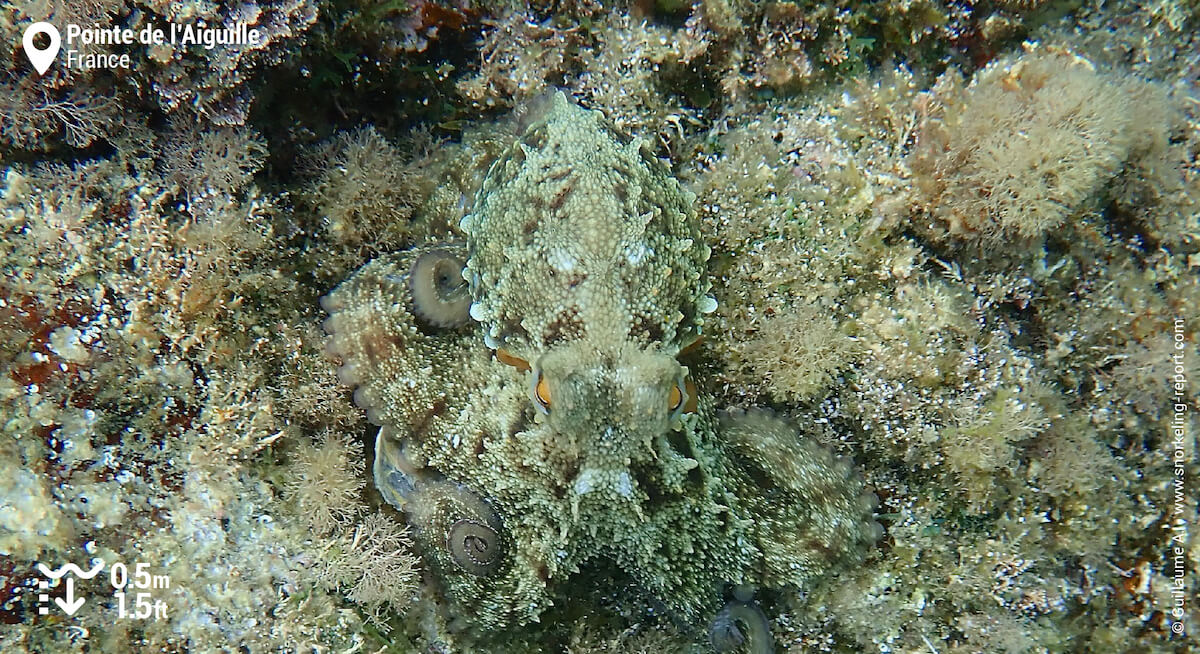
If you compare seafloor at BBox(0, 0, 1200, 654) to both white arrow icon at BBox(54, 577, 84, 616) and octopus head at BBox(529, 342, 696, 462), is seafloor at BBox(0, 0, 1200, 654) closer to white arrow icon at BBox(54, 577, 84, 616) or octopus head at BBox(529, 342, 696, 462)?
white arrow icon at BBox(54, 577, 84, 616)

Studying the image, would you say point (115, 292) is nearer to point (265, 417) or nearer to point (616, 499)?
point (265, 417)

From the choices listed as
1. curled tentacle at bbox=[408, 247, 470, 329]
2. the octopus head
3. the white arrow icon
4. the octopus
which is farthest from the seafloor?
the octopus head

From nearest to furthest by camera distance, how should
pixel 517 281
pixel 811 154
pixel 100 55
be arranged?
pixel 100 55 < pixel 517 281 < pixel 811 154

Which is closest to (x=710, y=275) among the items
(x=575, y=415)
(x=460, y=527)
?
(x=575, y=415)

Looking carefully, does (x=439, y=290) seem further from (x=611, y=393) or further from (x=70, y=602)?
(x=70, y=602)

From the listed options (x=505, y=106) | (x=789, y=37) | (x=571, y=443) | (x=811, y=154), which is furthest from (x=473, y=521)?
(x=789, y=37)
